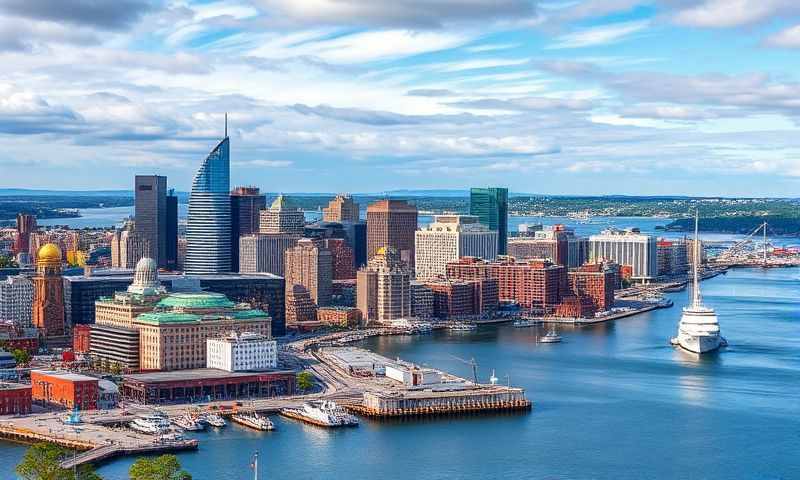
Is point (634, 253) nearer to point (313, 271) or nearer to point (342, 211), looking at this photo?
point (342, 211)

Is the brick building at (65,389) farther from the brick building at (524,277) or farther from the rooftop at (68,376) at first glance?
the brick building at (524,277)

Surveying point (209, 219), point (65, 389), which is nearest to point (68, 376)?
point (65, 389)

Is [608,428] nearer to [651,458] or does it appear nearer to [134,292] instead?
[651,458]

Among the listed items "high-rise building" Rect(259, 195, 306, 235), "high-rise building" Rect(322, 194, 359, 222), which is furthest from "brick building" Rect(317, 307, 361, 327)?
"high-rise building" Rect(322, 194, 359, 222)

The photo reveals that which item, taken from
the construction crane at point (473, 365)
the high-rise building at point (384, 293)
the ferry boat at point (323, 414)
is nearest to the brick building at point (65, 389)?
the ferry boat at point (323, 414)

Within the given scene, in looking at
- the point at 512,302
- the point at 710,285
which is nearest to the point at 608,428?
the point at 512,302

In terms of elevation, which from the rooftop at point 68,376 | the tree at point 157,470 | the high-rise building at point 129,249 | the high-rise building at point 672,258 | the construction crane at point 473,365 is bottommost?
the construction crane at point 473,365
